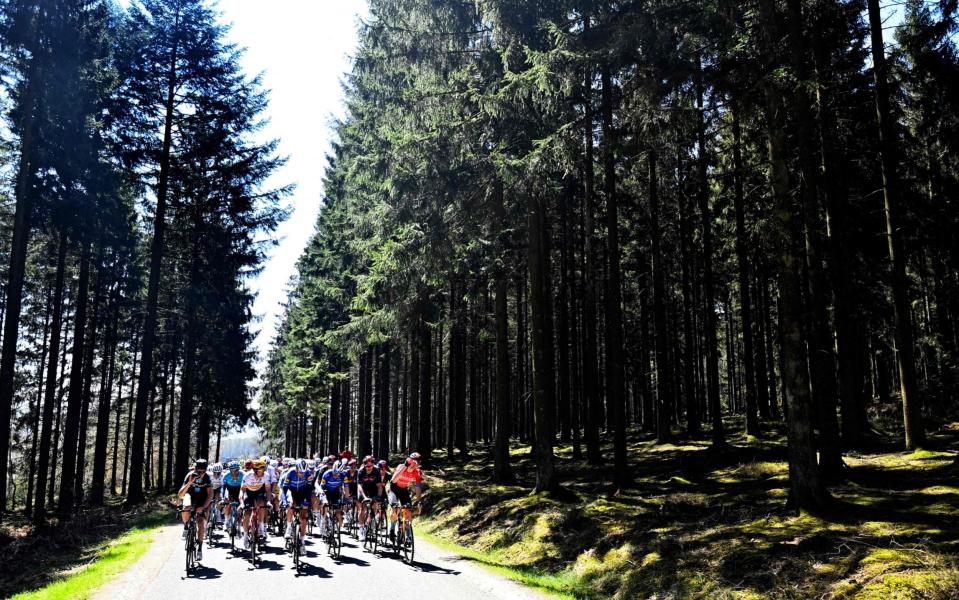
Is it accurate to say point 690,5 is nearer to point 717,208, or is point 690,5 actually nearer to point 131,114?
point 717,208

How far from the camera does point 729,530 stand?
1066 cm

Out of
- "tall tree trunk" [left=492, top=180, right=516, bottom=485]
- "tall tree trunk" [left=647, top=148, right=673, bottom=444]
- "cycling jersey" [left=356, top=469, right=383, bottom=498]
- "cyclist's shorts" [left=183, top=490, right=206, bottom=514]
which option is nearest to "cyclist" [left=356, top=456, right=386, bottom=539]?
"cycling jersey" [left=356, top=469, right=383, bottom=498]

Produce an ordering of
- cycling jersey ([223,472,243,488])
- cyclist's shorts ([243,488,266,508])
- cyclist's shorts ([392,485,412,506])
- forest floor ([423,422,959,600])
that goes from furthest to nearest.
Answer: cycling jersey ([223,472,243,488]) < cyclist's shorts ([243,488,266,508]) < cyclist's shorts ([392,485,412,506]) < forest floor ([423,422,959,600])

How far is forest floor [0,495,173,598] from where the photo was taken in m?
14.1

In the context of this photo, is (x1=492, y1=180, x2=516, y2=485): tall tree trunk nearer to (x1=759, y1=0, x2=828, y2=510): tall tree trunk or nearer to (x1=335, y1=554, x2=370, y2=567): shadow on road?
(x1=335, y1=554, x2=370, y2=567): shadow on road

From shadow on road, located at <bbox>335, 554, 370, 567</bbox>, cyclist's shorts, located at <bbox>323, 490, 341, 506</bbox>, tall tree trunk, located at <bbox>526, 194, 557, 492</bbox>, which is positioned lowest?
shadow on road, located at <bbox>335, 554, 370, 567</bbox>

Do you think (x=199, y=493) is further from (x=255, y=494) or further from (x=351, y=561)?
(x=351, y=561)

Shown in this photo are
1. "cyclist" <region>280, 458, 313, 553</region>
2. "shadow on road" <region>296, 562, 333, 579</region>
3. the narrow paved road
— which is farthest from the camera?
"cyclist" <region>280, 458, 313, 553</region>

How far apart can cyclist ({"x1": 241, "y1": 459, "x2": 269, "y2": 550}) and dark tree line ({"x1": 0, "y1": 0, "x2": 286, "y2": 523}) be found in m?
7.47

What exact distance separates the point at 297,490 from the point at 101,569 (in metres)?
4.19

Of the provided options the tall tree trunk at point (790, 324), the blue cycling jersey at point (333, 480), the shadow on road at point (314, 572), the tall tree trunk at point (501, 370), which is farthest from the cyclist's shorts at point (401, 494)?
the tall tree trunk at point (790, 324)

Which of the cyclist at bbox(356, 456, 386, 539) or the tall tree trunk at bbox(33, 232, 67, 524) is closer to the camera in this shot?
the cyclist at bbox(356, 456, 386, 539)

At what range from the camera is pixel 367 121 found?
26266 mm

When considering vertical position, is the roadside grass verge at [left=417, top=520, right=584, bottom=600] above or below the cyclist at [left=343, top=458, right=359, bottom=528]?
below
